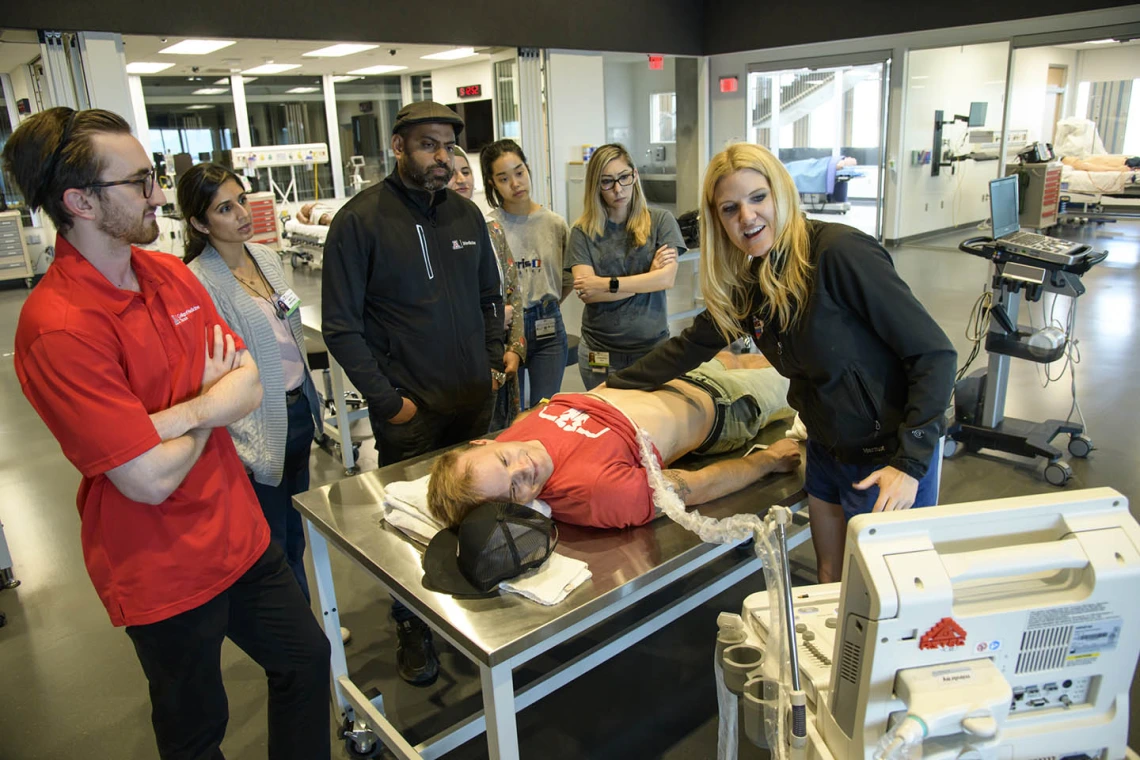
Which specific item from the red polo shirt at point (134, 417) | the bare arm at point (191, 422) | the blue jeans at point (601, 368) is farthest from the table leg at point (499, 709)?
the blue jeans at point (601, 368)

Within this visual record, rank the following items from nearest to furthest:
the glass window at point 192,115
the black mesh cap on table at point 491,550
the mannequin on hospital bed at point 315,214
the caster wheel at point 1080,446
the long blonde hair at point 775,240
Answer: the black mesh cap on table at point 491,550 < the long blonde hair at point 775,240 < the caster wheel at point 1080,446 < the mannequin on hospital bed at point 315,214 < the glass window at point 192,115

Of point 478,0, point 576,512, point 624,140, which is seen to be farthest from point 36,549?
point 624,140

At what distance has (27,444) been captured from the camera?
16.1 ft

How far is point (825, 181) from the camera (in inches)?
432

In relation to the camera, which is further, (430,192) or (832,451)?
(430,192)

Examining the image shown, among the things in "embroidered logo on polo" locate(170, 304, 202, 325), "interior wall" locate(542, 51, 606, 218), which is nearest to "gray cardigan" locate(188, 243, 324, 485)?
"embroidered logo on polo" locate(170, 304, 202, 325)

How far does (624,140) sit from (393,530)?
36.2ft

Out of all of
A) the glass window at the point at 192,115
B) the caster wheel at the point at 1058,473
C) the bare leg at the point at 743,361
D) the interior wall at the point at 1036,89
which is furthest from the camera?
the glass window at the point at 192,115

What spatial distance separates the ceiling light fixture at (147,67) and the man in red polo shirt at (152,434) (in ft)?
31.1

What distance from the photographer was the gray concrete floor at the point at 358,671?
2.29m

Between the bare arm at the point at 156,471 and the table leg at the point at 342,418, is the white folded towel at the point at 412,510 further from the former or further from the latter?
the table leg at the point at 342,418

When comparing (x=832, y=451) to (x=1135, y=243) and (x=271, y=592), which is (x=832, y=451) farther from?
(x=1135, y=243)

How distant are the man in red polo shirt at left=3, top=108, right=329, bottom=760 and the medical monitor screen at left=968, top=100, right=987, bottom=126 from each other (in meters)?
11.1

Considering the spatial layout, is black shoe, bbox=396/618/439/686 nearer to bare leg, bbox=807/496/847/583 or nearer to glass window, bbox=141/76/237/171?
bare leg, bbox=807/496/847/583
